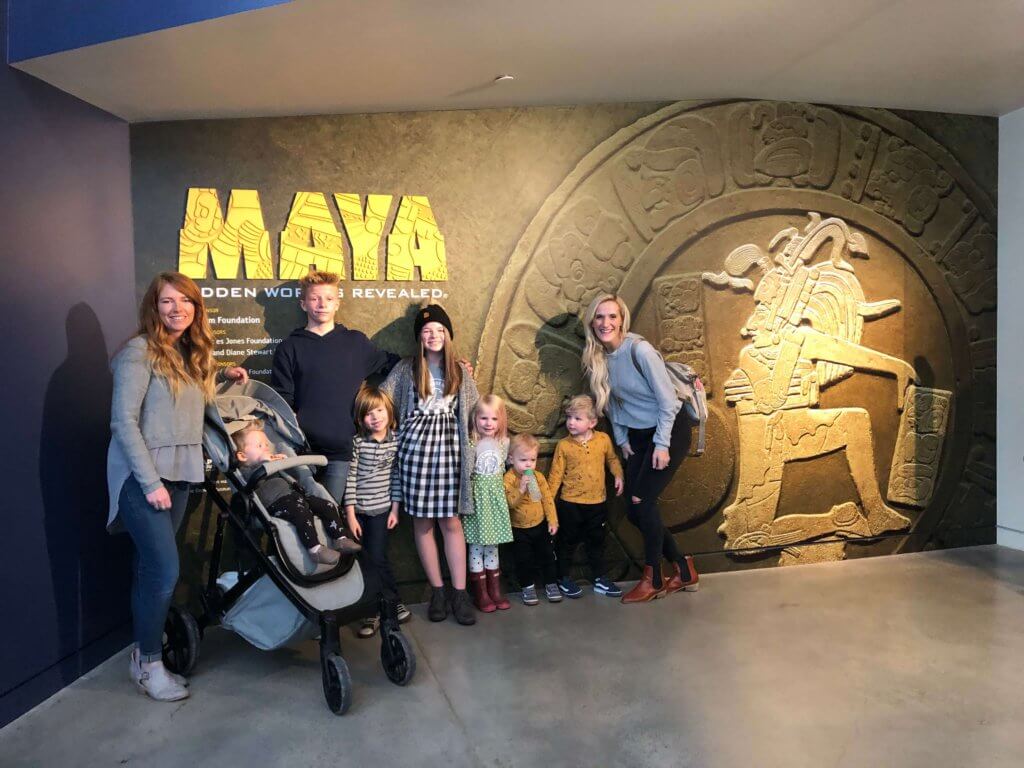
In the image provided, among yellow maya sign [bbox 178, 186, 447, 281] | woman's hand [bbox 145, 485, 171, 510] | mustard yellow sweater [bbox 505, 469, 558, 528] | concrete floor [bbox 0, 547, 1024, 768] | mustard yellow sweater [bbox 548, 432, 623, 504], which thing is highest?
yellow maya sign [bbox 178, 186, 447, 281]

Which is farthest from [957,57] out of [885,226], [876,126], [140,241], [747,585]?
[140,241]

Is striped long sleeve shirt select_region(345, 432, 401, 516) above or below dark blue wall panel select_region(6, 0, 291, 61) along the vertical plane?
below

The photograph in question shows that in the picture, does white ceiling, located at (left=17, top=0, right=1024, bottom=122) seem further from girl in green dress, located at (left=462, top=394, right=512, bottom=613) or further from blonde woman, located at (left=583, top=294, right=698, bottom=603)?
girl in green dress, located at (left=462, top=394, right=512, bottom=613)

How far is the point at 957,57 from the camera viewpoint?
12.7 ft

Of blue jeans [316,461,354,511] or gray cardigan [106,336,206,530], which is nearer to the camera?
gray cardigan [106,336,206,530]

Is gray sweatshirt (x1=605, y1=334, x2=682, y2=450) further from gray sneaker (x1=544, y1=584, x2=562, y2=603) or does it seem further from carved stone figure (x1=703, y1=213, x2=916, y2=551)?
gray sneaker (x1=544, y1=584, x2=562, y2=603)

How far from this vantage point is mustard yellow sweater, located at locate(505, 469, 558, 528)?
4.02 meters

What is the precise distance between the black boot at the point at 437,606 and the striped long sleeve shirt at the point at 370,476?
0.53m

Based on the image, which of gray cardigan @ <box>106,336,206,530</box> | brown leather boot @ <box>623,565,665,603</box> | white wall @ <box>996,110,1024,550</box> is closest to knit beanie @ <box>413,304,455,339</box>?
gray cardigan @ <box>106,336,206,530</box>

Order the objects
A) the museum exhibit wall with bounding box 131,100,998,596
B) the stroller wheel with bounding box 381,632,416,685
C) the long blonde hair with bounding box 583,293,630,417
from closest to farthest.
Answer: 1. the stroller wheel with bounding box 381,632,416,685
2. the museum exhibit wall with bounding box 131,100,998,596
3. the long blonde hair with bounding box 583,293,630,417

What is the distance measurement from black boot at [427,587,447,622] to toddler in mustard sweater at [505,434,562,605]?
1.51 feet

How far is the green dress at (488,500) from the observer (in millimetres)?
3877

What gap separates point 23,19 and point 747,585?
437 centimetres

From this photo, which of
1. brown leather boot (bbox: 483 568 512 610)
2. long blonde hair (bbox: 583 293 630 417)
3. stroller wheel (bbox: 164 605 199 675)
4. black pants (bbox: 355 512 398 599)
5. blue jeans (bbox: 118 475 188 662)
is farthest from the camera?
long blonde hair (bbox: 583 293 630 417)
